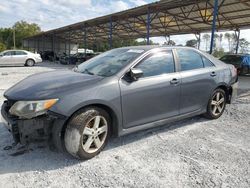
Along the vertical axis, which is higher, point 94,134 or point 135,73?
point 135,73

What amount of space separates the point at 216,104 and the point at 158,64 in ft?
6.00

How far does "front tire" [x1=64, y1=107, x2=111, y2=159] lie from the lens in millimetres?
2844

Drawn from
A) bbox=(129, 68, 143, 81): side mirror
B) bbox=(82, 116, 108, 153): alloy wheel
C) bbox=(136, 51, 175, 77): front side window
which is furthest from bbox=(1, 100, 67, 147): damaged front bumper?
bbox=(136, 51, 175, 77): front side window

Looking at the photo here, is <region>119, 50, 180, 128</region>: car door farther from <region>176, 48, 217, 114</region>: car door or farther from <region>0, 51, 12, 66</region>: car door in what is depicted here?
<region>0, 51, 12, 66</region>: car door

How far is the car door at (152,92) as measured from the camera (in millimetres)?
3289

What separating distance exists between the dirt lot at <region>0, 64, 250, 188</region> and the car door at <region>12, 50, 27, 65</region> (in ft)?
53.0

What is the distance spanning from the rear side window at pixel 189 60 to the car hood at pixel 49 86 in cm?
164

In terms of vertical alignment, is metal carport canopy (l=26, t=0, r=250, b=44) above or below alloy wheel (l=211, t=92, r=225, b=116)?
above

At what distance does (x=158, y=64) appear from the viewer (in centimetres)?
374

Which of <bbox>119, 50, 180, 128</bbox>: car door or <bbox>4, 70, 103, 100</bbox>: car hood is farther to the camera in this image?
<bbox>119, 50, 180, 128</bbox>: car door

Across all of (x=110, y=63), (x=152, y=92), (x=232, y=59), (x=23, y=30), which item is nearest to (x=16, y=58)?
(x=232, y=59)

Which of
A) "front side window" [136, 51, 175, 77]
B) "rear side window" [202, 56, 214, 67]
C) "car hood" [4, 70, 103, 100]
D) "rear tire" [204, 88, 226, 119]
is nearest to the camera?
"car hood" [4, 70, 103, 100]

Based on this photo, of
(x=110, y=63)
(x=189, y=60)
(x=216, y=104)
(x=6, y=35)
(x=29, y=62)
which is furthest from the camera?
(x=6, y=35)

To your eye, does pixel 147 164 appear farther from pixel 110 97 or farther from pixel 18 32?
pixel 18 32
